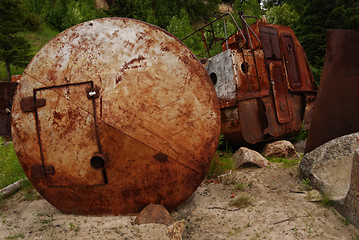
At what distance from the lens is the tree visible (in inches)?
549

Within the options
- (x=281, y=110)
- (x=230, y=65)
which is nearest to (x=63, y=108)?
(x=230, y=65)

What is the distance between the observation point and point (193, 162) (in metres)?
2.77

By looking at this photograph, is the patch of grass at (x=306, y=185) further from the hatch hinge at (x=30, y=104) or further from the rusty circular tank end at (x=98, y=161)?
the hatch hinge at (x=30, y=104)

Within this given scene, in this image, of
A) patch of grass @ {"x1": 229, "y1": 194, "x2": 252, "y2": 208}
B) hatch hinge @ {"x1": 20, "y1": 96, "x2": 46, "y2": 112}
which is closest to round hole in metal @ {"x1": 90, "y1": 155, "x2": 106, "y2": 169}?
hatch hinge @ {"x1": 20, "y1": 96, "x2": 46, "y2": 112}

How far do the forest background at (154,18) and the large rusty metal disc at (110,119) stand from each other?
12.3 metres

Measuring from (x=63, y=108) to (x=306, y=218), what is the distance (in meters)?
2.51

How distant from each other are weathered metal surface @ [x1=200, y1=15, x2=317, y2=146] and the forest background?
320 inches

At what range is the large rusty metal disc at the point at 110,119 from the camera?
2.55 metres

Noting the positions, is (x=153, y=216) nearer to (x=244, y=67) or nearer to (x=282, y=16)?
(x=244, y=67)

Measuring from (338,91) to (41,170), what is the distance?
371 centimetres

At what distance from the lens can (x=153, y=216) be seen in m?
2.59

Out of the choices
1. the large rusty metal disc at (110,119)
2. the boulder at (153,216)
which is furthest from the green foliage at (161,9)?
the boulder at (153,216)

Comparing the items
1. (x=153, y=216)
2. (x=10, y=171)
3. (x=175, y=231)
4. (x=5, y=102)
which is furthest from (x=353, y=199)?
(x=5, y=102)

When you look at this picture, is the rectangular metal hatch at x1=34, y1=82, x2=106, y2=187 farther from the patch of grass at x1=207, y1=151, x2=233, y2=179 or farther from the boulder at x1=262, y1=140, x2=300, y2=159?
the boulder at x1=262, y1=140, x2=300, y2=159
